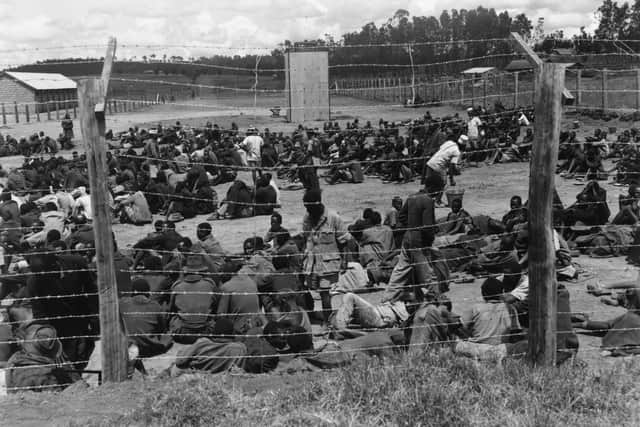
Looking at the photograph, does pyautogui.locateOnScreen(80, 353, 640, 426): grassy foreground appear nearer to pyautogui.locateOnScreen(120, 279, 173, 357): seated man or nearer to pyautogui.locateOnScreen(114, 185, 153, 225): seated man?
pyautogui.locateOnScreen(120, 279, 173, 357): seated man

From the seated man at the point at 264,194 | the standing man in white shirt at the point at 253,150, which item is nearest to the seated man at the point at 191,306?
the seated man at the point at 264,194

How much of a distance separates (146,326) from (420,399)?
3.64 m

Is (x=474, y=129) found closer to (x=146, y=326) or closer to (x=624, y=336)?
(x=624, y=336)

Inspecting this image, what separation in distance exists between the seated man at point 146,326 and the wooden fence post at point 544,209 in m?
3.55

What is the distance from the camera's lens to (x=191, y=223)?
585 inches

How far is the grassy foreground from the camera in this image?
4484 millimetres

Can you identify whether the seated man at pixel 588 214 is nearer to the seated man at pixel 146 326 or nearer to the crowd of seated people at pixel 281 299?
the crowd of seated people at pixel 281 299

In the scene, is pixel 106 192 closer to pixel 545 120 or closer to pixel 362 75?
pixel 545 120

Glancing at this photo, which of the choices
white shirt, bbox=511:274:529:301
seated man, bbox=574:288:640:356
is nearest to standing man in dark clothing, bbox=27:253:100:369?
white shirt, bbox=511:274:529:301

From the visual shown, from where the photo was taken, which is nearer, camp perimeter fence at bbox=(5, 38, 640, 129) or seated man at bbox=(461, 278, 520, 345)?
seated man at bbox=(461, 278, 520, 345)

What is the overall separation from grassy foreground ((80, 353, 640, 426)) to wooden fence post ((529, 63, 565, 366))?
0.29m

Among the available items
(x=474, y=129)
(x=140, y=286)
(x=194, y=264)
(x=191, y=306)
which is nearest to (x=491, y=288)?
(x=191, y=306)

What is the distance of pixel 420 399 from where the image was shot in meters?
4.54

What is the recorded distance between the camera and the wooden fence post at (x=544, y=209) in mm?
5094
